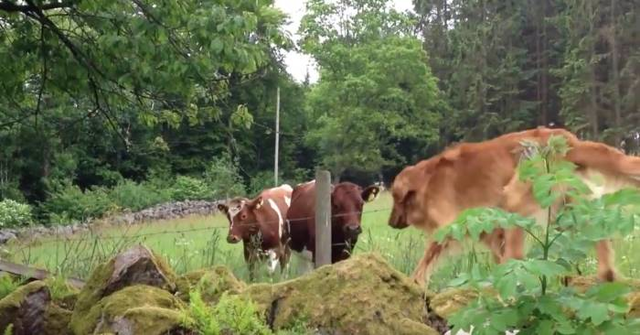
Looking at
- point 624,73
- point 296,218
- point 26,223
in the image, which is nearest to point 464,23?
point 624,73

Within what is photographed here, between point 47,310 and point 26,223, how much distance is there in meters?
22.3

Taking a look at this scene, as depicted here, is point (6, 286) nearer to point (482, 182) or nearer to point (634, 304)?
point (482, 182)

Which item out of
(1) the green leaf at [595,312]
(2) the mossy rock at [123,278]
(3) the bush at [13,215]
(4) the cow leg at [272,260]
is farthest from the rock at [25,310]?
(3) the bush at [13,215]

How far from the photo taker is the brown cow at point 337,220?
9.59 metres

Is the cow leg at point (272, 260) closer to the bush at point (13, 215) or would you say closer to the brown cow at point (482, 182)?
the brown cow at point (482, 182)

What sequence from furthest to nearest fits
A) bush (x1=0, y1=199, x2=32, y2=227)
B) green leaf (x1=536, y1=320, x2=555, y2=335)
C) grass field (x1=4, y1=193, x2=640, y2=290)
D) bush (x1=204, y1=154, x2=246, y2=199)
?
bush (x1=204, y1=154, x2=246, y2=199)
bush (x1=0, y1=199, x2=32, y2=227)
grass field (x1=4, y1=193, x2=640, y2=290)
green leaf (x1=536, y1=320, x2=555, y2=335)

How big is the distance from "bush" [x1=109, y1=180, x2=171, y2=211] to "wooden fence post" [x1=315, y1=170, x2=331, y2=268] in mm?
25252

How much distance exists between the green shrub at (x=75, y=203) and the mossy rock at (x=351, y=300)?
25981 millimetres

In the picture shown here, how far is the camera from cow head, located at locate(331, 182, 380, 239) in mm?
9734

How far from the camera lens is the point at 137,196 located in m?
35.5

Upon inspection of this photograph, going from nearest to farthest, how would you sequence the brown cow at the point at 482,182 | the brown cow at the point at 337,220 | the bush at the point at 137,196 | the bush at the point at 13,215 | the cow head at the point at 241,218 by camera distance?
the brown cow at the point at 482,182 → the brown cow at the point at 337,220 → the cow head at the point at 241,218 → the bush at the point at 13,215 → the bush at the point at 137,196

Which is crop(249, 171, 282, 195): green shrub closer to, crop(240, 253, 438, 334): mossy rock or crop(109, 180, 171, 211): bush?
crop(109, 180, 171, 211): bush

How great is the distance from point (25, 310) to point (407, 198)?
3.03 metres

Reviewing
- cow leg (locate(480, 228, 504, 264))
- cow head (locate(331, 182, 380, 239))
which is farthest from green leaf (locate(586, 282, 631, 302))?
cow head (locate(331, 182, 380, 239))
